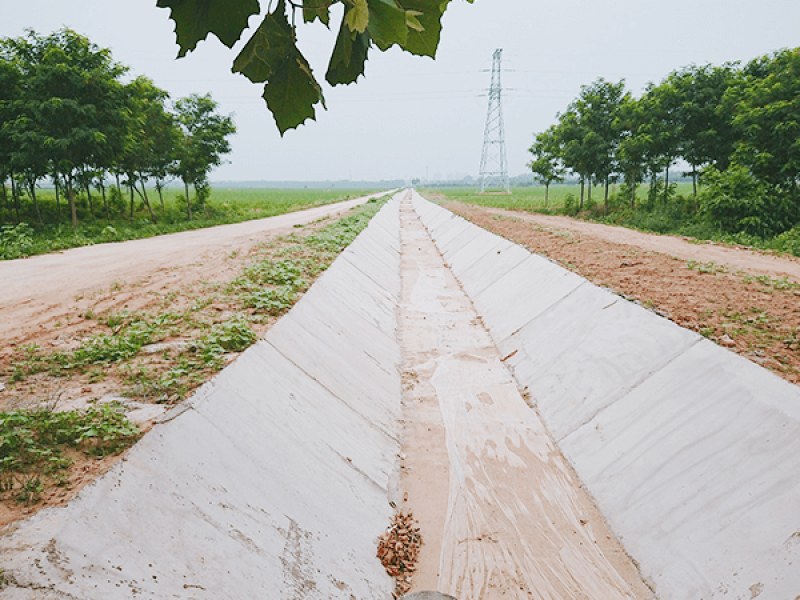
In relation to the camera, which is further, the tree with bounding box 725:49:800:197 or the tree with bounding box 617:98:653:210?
the tree with bounding box 617:98:653:210

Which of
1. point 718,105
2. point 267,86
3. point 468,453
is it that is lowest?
point 468,453

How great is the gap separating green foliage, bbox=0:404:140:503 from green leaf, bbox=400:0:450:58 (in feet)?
9.03

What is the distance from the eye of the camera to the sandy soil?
3342 mm

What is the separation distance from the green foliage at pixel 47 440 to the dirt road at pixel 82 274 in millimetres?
2593

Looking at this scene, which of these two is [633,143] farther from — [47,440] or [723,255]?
[47,440]

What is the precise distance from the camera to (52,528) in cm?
209

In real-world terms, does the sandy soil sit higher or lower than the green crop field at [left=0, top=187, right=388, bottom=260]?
lower

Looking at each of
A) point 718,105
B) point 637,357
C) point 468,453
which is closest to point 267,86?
point 468,453

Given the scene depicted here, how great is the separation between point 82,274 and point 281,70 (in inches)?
392

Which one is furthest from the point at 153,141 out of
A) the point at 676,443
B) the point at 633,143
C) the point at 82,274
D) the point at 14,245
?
the point at 676,443

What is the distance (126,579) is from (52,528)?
0.42 meters

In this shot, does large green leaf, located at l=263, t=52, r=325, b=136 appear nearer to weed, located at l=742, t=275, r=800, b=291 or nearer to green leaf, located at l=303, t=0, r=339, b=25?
green leaf, located at l=303, t=0, r=339, b=25

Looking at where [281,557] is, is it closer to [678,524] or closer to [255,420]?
[255,420]

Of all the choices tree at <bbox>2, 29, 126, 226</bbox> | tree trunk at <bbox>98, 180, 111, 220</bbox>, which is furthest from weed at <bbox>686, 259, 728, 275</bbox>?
tree trunk at <bbox>98, 180, 111, 220</bbox>
